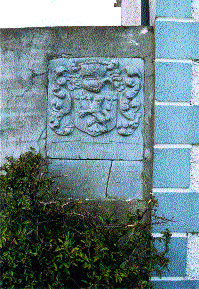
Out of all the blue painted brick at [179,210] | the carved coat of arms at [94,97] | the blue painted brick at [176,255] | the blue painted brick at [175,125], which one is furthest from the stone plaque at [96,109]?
the blue painted brick at [176,255]

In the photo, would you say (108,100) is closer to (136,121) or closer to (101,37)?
(136,121)

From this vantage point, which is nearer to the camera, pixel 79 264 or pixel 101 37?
pixel 79 264

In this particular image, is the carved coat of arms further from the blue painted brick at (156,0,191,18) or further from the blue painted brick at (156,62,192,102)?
the blue painted brick at (156,0,191,18)

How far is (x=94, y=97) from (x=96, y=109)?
91 mm

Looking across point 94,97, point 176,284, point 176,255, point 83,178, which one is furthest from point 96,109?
point 176,284

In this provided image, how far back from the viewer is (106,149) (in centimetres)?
270

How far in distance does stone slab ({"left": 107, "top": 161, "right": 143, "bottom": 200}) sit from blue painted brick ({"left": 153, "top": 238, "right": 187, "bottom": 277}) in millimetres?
384

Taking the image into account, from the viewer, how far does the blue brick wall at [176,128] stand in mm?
2629

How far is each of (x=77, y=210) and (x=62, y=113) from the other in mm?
700

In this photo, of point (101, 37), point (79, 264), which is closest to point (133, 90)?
point (101, 37)

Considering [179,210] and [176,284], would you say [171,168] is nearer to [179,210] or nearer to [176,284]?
[179,210]

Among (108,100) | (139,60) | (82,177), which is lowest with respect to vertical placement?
(82,177)

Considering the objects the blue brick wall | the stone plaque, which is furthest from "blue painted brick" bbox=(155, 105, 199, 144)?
the stone plaque

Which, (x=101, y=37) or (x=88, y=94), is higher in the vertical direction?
(x=101, y=37)
